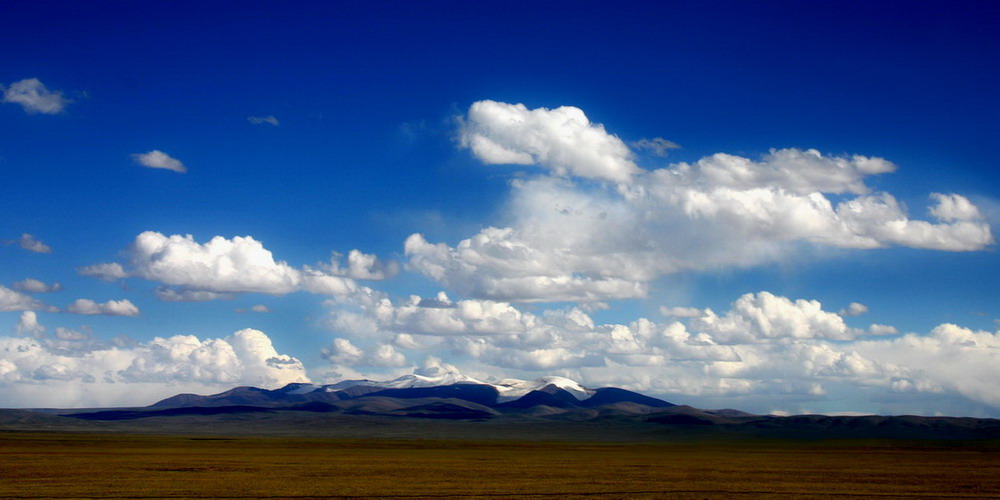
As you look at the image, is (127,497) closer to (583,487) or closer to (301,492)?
(301,492)

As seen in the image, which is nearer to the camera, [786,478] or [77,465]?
[786,478]

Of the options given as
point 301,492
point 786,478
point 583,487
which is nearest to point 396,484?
point 301,492

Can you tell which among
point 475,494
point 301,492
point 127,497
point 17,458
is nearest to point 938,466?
point 475,494

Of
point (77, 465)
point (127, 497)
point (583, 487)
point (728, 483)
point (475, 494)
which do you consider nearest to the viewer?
point (127, 497)

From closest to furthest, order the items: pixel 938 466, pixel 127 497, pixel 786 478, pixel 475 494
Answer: pixel 127 497, pixel 475 494, pixel 786 478, pixel 938 466

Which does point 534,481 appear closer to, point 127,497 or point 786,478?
point 786,478

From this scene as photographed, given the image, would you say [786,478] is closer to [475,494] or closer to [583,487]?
→ [583,487]

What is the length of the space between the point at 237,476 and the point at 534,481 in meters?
21.8

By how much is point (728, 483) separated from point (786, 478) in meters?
9.20

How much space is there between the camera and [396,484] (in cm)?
6356

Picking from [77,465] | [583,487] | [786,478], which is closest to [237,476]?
[77,465]

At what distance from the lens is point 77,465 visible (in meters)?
81.2

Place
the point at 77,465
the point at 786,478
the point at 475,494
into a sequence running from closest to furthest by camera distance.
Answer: the point at 475,494
the point at 786,478
the point at 77,465

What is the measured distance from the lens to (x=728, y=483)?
66.1 metres
